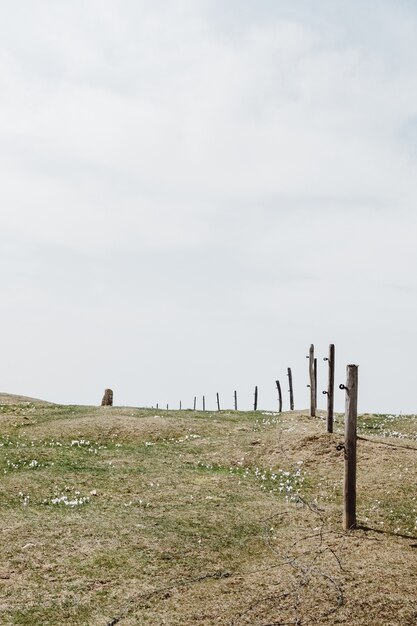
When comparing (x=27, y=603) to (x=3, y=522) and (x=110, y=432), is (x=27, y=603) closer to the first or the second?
(x=3, y=522)

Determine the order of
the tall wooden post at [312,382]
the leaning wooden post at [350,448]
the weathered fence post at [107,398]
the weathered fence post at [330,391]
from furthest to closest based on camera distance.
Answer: the weathered fence post at [107,398], the tall wooden post at [312,382], the weathered fence post at [330,391], the leaning wooden post at [350,448]

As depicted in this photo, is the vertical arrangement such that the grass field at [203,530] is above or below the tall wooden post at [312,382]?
below

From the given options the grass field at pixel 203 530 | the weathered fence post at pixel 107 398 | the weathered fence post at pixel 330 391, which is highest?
the weathered fence post at pixel 330 391

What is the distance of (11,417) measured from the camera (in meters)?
34.7

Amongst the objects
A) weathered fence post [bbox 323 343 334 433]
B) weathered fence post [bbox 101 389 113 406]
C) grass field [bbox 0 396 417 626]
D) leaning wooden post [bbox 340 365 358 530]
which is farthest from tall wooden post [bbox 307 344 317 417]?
weathered fence post [bbox 101 389 113 406]

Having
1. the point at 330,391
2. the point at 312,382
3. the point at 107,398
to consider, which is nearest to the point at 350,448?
the point at 330,391

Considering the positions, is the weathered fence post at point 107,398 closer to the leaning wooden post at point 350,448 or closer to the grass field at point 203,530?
the grass field at point 203,530

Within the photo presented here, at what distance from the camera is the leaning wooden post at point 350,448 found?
1706 cm

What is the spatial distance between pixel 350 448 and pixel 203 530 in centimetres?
479

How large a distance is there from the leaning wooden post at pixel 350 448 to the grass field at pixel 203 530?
1.76 feet

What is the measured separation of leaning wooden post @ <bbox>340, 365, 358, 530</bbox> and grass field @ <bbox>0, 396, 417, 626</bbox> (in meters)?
0.54

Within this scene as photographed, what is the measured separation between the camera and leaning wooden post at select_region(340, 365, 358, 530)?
1706 centimetres

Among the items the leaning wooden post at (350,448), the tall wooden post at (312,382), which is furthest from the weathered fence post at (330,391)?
the leaning wooden post at (350,448)

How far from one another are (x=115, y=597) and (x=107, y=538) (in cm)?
322
